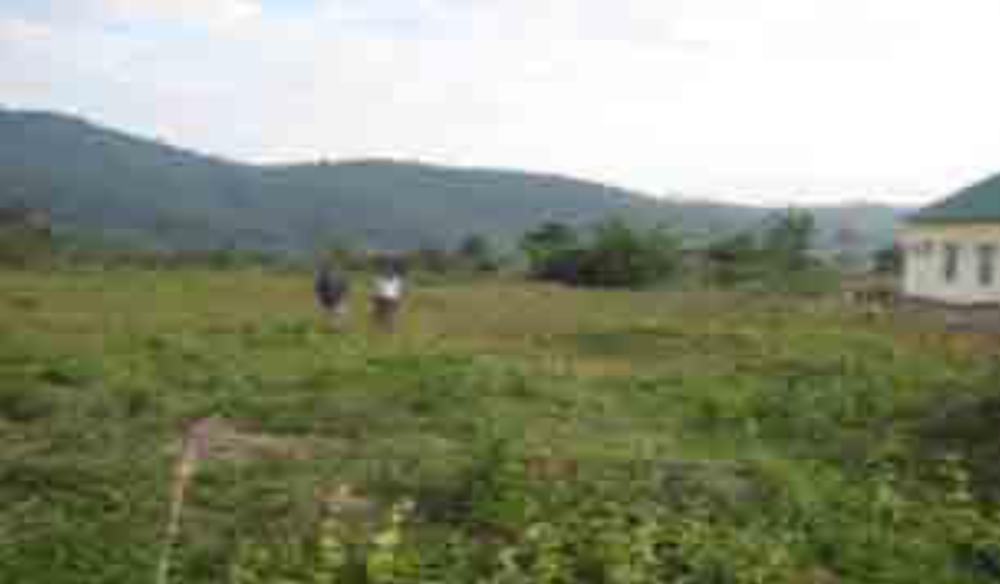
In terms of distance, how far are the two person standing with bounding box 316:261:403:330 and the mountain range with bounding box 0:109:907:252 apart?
51.3 meters

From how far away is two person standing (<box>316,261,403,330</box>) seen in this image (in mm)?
13320

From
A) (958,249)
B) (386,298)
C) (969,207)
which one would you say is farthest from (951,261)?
(386,298)

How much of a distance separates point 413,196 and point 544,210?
A: 12.2 m

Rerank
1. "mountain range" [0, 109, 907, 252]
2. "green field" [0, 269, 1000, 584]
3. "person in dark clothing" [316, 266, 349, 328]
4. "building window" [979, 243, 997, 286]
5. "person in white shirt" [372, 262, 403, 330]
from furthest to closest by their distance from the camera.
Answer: "mountain range" [0, 109, 907, 252] < "building window" [979, 243, 997, 286] < "person in dark clothing" [316, 266, 349, 328] < "person in white shirt" [372, 262, 403, 330] < "green field" [0, 269, 1000, 584]

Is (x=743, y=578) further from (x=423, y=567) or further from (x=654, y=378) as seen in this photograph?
(x=654, y=378)

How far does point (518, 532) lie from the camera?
460 centimetres

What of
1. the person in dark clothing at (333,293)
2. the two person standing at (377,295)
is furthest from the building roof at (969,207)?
the person in dark clothing at (333,293)

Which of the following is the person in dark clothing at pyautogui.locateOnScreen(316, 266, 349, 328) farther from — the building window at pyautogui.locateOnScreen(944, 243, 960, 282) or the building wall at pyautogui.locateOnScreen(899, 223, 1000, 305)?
the building window at pyautogui.locateOnScreen(944, 243, 960, 282)

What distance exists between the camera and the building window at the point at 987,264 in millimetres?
19469

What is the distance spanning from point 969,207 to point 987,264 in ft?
4.84

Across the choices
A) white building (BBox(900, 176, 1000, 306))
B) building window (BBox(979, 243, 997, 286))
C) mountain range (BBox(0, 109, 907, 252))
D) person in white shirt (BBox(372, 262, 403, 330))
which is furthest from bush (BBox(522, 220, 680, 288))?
mountain range (BBox(0, 109, 907, 252))

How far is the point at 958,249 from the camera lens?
2050cm

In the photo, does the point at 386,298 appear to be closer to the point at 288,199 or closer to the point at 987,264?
the point at 987,264

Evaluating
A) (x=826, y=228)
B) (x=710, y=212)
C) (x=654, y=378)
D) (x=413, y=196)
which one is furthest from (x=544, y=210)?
(x=654, y=378)
